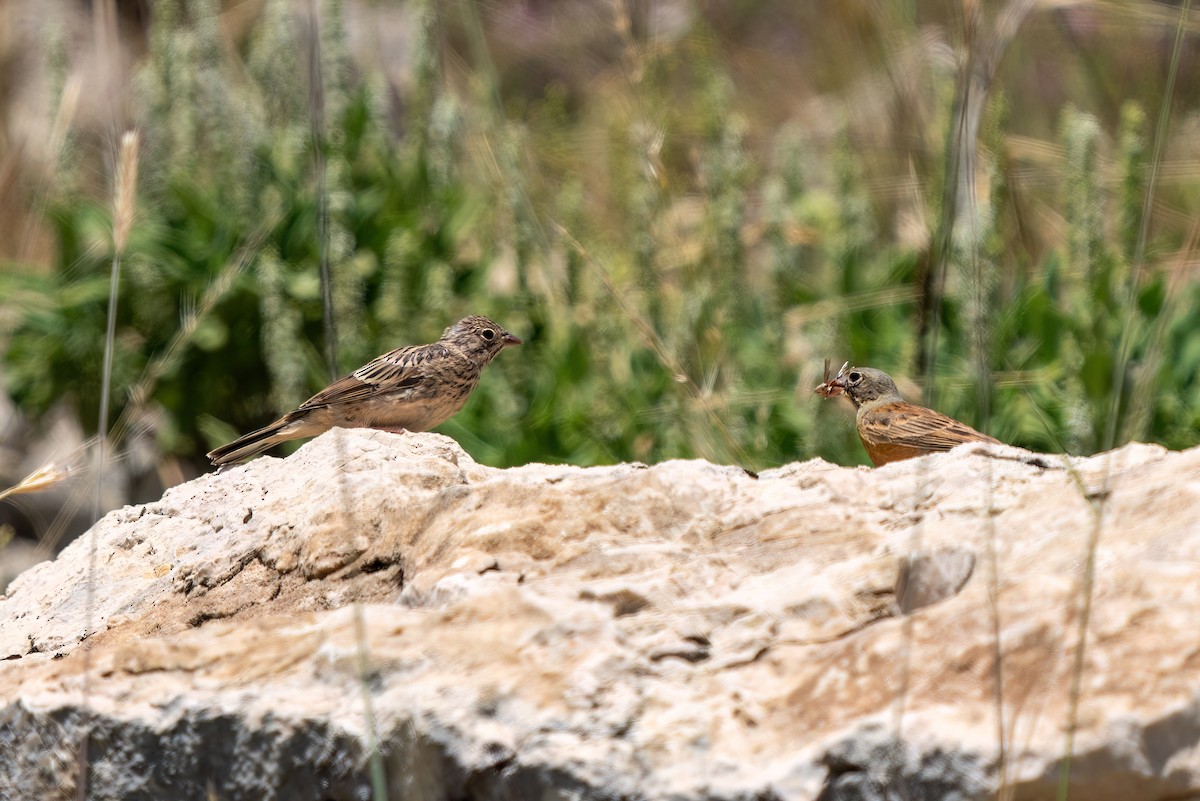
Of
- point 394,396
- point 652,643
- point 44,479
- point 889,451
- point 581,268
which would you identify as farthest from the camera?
point 581,268

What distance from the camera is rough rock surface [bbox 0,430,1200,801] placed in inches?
87.0

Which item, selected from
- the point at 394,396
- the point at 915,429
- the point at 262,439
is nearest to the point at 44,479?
the point at 262,439

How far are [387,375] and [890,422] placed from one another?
1756 millimetres

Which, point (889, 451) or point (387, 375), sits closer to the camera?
point (889, 451)

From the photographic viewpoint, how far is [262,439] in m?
4.58

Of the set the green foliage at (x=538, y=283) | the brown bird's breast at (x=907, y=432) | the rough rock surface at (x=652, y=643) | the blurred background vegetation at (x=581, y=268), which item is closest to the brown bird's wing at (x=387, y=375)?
the blurred background vegetation at (x=581, y=268)

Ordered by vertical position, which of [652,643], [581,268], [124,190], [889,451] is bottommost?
[581,268]

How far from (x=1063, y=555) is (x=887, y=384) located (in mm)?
2809

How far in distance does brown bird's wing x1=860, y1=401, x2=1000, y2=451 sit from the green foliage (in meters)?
0.70

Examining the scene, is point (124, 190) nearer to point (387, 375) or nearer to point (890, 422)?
point (387, 375)

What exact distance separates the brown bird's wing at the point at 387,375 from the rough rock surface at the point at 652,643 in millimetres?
1356

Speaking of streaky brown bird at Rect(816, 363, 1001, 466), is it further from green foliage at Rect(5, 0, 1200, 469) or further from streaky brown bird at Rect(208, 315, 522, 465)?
streaky brown bird at Rect(208, 315, 522, 465)

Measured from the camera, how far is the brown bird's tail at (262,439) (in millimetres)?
4328

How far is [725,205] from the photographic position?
251 inches
